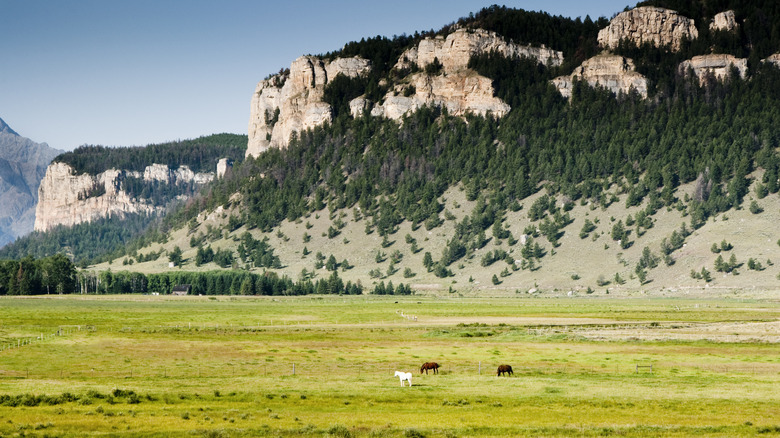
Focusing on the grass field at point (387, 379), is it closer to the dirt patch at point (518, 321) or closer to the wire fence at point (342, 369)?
Result: the wire fence at point (342, 369)

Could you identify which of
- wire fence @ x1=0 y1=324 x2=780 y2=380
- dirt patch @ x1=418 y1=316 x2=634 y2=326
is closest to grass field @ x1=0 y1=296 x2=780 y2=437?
wire fence @ x1=0 y1=324 x2=780 y2=380

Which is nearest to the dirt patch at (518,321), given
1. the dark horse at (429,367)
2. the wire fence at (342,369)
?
the wire fence at (342,369)

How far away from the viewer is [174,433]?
37.0 meters

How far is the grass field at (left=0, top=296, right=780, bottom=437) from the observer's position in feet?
129

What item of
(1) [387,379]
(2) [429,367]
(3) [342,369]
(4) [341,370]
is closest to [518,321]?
(3) [342,369]

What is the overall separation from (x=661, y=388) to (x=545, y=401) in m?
9.18

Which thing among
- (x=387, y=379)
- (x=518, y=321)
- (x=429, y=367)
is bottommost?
(x=387, y=379)

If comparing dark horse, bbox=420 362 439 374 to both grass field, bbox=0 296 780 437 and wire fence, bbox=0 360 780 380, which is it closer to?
wire fence, bbox=0 360 780 380

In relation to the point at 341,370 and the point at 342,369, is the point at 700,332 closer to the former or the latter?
the point at 342,369

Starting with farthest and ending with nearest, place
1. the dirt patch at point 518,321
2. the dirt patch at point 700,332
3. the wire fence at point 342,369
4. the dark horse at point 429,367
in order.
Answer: the dirt patch at point 518,321 → the dirt patch at point 700,332 → the dark horse at point 429,367 → the wire fence at point 342,369

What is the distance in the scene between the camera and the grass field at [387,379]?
129 feet

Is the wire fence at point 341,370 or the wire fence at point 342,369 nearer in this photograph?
the wire fence at point 341,370

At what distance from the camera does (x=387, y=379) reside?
5578 cm

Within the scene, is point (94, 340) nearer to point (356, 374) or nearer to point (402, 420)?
point (356, 374)
